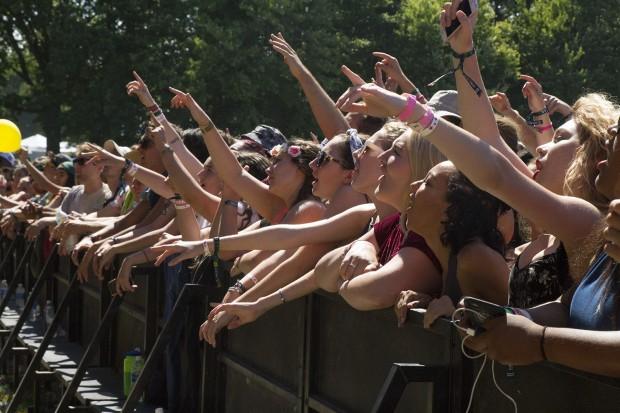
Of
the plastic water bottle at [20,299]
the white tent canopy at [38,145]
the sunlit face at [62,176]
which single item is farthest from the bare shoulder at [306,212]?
the white tent canopy at [38,145]

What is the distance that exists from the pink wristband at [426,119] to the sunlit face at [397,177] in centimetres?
76

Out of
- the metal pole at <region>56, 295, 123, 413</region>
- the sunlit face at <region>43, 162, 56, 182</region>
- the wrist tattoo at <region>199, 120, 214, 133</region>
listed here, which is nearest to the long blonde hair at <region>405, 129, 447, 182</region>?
the wrist tattoo at <region>199, 120, 214, 133</region>

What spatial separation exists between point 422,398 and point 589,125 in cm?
105

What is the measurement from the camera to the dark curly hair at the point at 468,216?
354cm

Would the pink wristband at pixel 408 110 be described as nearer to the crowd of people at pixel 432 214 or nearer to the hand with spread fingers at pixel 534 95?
the crowd of people at pixel 432 214

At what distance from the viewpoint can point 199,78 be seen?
3844cm

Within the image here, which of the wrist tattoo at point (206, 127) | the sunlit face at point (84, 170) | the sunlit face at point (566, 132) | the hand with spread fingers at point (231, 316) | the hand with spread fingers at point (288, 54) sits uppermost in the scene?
the hand with spread fingers at point (288, 54)

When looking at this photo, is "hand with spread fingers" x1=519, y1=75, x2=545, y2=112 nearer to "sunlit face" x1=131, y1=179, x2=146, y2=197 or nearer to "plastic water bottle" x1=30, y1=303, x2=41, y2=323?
"sunlit face" x1=131, y1=179, x2=146, y2=197

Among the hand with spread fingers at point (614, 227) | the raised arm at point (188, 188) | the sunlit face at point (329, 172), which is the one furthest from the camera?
the raised arm at point (188, 188)

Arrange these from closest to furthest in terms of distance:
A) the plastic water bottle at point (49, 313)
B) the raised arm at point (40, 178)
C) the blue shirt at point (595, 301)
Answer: the blue shirt at point (595, 301)
the plastic water bottle at point (49, 313)
the raised arm at point (40, 178)

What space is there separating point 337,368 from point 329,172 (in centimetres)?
121

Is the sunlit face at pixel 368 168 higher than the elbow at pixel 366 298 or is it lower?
higher

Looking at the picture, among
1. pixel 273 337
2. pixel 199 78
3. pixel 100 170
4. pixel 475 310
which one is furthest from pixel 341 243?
pixel 199 78

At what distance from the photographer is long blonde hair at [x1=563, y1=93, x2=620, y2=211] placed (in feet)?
11.4
